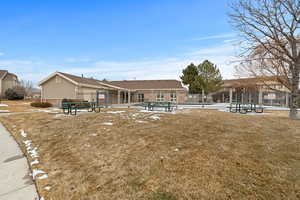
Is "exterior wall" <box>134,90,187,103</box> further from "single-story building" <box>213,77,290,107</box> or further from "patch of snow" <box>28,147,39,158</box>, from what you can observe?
"patch of snow" <box>28,147,39,158</box>

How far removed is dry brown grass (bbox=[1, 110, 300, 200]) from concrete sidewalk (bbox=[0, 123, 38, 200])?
0.22 meters

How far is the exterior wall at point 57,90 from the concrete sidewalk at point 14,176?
15255 millimetres

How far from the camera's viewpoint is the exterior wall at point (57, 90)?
1910 cm

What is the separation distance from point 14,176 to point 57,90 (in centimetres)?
1926

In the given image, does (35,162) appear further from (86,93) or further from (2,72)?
(2,72)

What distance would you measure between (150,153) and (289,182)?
2.64 metres

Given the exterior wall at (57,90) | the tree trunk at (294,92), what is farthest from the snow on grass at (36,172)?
the exterior wall at (57,90)

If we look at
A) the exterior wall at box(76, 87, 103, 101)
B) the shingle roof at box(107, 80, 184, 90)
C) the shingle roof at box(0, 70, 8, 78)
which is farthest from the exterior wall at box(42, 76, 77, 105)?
the shingle roof at box(0, 70, 8, 78)

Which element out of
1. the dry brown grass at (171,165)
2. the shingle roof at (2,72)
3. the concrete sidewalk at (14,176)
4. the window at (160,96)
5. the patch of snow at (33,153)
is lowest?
the concrete sidewalk at (14,176)

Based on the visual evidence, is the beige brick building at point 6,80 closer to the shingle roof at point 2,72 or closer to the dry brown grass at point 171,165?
the shingle roof at point 2,72

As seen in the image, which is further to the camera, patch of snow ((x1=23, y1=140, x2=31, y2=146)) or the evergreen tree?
the evergreen tree

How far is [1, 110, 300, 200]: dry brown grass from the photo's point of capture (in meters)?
2.41

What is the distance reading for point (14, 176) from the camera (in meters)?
3.23

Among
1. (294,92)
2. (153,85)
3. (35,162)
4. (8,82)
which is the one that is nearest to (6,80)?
(8,82)
